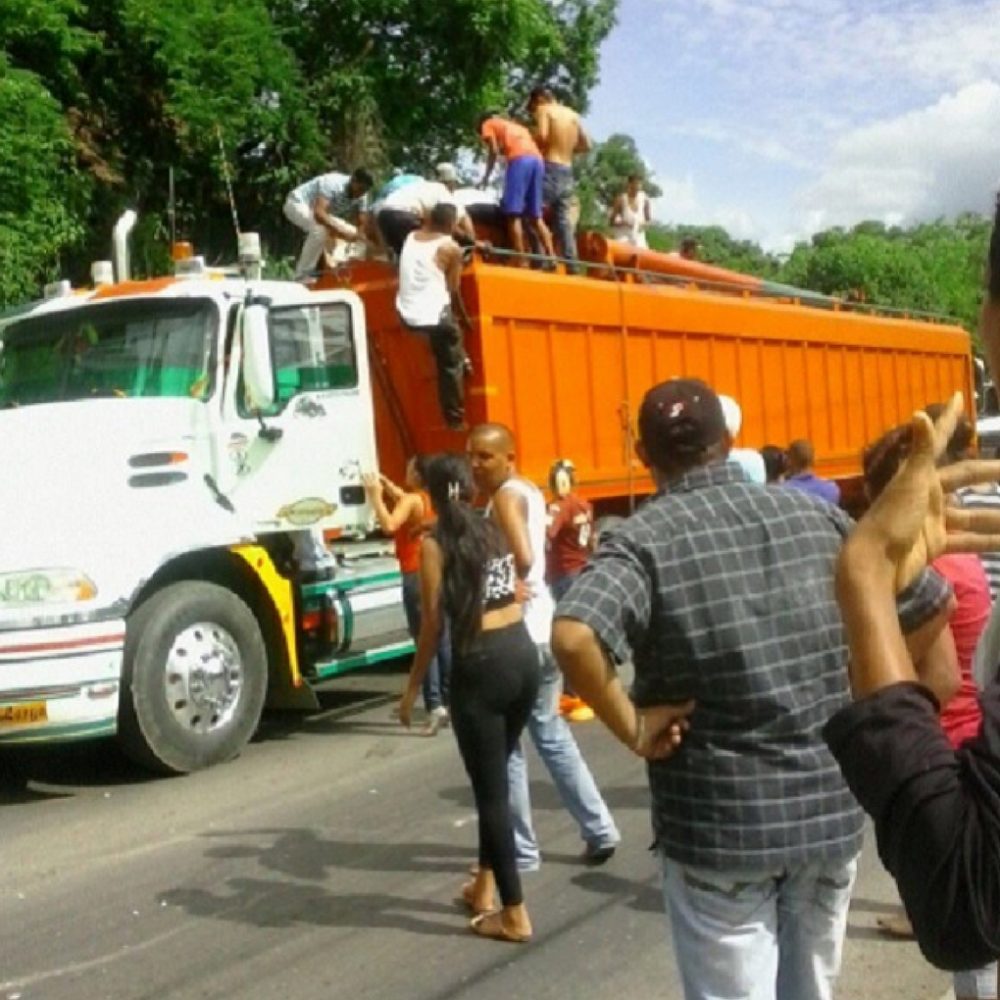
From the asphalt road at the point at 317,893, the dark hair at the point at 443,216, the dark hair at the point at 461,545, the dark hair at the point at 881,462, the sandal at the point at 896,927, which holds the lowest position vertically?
the sandal at the point at 896,927

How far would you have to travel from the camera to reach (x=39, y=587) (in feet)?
27.4

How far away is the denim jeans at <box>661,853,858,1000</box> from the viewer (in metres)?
3.34

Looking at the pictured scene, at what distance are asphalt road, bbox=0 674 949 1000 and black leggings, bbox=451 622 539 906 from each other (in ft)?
1.15

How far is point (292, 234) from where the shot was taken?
69.4 ft

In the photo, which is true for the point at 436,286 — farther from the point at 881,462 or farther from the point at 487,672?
the point at 881,462

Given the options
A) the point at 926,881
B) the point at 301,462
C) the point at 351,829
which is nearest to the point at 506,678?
the point at 351,829

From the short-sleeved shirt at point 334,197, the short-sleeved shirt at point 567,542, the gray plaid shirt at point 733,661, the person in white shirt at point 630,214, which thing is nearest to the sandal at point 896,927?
the gray plaid shirt at point 733,661

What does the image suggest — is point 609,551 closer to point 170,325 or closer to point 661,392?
point 661,392

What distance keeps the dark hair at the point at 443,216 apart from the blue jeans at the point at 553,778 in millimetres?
4938

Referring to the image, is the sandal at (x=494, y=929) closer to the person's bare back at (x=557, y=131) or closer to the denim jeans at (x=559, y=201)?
the denim jeans at (x=559, y=201)

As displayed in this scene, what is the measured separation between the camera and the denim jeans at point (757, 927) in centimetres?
334

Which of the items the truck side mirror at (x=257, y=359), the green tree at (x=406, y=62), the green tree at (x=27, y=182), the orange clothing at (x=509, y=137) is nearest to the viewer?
the truck side mirror at (x=257, y=359)

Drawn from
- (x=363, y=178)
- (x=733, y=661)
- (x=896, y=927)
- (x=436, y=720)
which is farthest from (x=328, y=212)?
(x=733, y=661)

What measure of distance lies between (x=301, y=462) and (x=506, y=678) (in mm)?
4682
